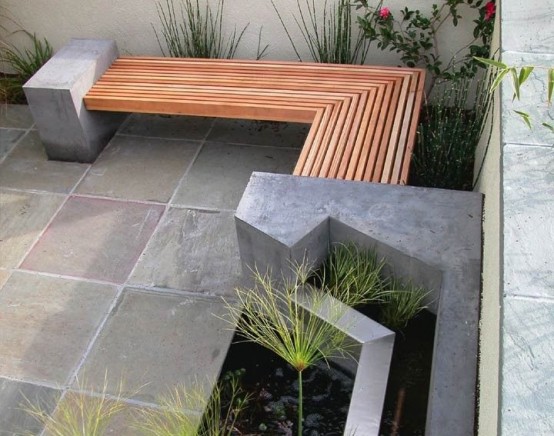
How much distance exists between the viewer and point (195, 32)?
187 inches

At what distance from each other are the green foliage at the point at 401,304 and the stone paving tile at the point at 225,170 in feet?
4.59

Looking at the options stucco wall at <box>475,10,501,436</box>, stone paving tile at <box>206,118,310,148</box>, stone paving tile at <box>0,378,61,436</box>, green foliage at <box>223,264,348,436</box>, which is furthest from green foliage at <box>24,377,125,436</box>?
stone paving tile at <box>206,118,310,148</box>

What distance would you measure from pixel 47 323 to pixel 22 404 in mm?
501

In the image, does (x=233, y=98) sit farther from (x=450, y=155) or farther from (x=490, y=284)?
(x=490, y=284)

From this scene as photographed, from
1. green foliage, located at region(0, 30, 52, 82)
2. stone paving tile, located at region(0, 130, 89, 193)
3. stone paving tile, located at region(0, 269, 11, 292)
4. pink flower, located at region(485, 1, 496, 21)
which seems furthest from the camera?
green foliage, located at region(0, 30, 52, 82)

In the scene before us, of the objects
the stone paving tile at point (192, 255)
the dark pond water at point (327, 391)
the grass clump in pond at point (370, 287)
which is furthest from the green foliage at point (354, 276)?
the stone paving tile at point (192, 255)

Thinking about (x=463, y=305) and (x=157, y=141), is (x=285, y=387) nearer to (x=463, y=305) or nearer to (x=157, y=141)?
(x=463, y=305)

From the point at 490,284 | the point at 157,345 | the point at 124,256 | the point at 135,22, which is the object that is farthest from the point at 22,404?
the point at 135,22

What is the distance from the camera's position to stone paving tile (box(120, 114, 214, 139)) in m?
4.71

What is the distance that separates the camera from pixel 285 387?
294 centimetres

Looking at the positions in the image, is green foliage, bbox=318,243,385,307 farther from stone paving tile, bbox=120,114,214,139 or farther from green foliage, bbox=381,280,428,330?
stone paving tile, bbox=120,114,214,139

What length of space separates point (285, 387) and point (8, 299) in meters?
1.63

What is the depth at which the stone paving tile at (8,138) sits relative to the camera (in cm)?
470

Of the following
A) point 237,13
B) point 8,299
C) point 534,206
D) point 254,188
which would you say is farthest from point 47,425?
point 237,13
